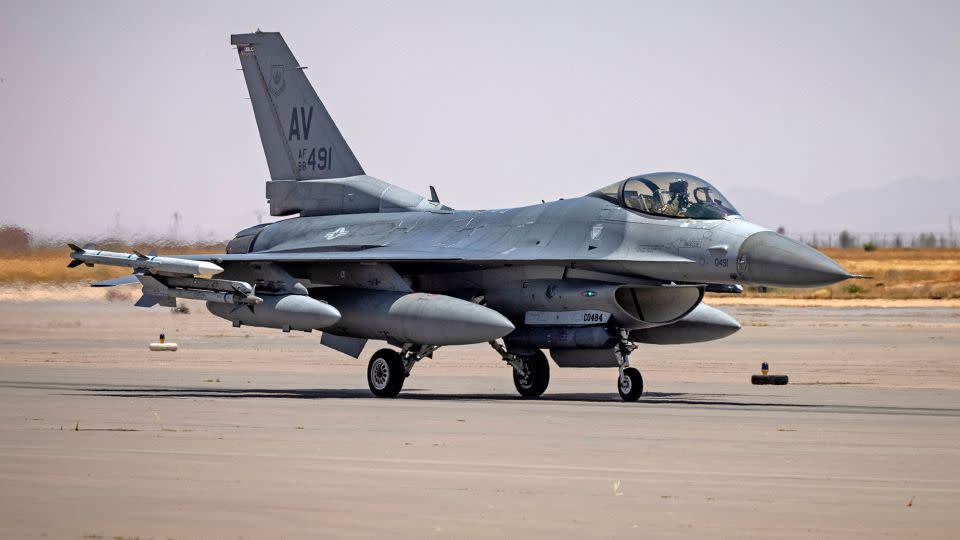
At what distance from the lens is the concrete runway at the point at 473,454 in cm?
798

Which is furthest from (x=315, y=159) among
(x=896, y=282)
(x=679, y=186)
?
(x=896, y=282)

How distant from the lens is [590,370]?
23.8m

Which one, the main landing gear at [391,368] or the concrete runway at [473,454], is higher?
the main landing gear at [391,368]

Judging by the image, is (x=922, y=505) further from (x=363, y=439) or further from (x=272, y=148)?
(x=272, y=148)

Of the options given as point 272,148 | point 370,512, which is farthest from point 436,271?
point 370,512

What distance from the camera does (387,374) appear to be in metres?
18.3

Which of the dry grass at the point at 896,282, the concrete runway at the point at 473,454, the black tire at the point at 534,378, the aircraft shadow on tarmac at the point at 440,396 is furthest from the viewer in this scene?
the dry grass at the point at 896,282

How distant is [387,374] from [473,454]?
730cm

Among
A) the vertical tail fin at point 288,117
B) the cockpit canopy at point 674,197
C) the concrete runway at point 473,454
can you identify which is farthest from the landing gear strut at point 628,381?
the vertical tail fin at point 288,117

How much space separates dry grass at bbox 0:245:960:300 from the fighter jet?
9679 mm

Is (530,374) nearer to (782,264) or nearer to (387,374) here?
(387,374)

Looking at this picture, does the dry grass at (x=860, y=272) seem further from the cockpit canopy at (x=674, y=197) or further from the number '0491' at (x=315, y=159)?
the cockpit canopy at (x=674, y=197)

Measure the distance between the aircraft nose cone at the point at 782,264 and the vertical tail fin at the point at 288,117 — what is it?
7937mm

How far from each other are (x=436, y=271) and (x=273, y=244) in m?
3.38
